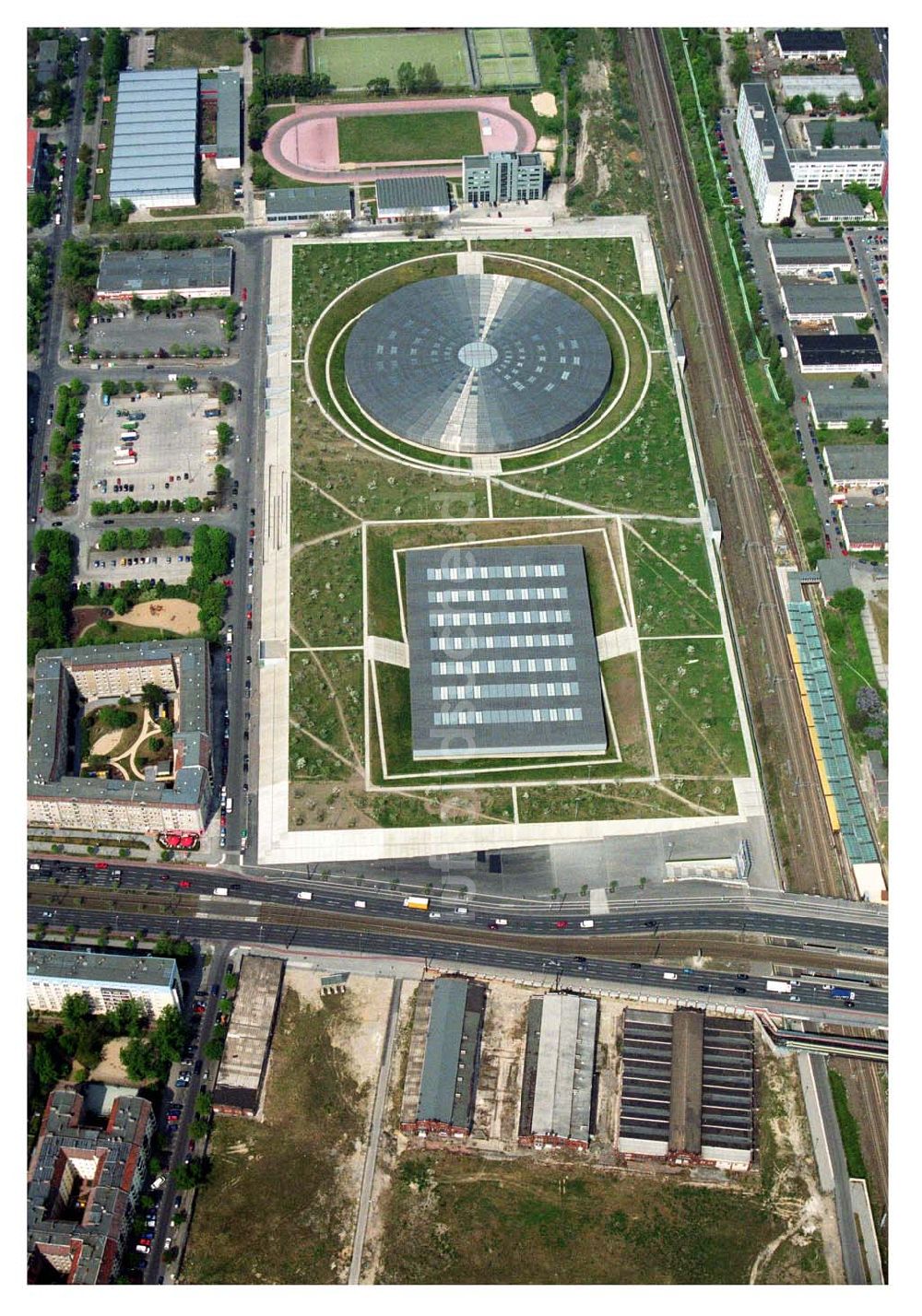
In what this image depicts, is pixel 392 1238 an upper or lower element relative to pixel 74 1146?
lower

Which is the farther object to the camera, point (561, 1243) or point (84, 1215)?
point (561, 1243)

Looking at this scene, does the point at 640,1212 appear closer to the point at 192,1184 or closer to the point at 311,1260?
the point at 311,1260

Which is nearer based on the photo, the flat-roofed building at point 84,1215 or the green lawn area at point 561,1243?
the flat-roofed building at point 84,1215

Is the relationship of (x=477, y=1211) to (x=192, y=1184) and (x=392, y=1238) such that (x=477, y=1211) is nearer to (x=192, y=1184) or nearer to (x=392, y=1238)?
(x=392, y=1238)

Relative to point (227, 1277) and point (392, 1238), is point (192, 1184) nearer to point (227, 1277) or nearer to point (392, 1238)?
point (227, 1277)

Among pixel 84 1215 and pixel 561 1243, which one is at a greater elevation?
pixel 84 1215

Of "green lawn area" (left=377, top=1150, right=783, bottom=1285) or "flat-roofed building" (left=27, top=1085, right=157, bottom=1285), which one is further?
"green lawn area" (left=377, top=1150, right=783, bottom=1285)

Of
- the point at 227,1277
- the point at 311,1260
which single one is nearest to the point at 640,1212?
the point at 311,1260
